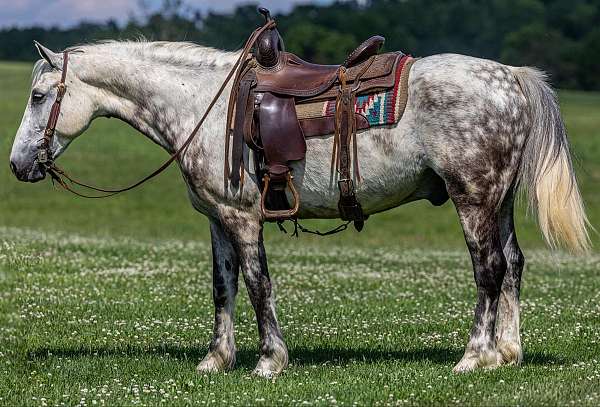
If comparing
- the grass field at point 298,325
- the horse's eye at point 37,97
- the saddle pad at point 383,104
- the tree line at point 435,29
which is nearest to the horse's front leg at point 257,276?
the grass field at point 298,325

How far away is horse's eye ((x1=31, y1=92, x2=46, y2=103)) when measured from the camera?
9547 millimetres

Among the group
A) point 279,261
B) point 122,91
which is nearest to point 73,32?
point 279,261

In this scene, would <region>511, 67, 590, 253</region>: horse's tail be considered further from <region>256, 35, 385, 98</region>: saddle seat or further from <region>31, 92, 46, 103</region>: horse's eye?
<region>31, 92, 46, 103</region>: horse's eye

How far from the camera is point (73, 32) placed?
128625 mm

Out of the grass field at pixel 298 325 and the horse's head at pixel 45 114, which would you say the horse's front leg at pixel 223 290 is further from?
the horse's head at pixel 45 114

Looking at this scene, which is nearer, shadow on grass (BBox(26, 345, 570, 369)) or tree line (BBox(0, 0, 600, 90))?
shadow on grass (BBox(26, 345, 570, 369))

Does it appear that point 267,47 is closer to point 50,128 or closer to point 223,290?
point 50,128

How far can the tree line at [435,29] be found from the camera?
3839 inches

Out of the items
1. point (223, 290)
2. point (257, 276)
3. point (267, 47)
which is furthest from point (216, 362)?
point (267, 47)

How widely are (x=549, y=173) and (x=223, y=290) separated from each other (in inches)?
138

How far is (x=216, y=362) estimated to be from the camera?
969 centimetres

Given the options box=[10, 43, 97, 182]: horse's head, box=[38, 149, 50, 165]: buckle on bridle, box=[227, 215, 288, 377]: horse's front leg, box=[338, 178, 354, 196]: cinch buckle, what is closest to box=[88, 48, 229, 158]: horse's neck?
box=[10, 43, 97, 182]: horse's head

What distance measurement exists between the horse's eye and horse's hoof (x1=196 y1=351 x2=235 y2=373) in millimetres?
3090

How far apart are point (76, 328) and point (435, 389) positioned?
17.9 ft
